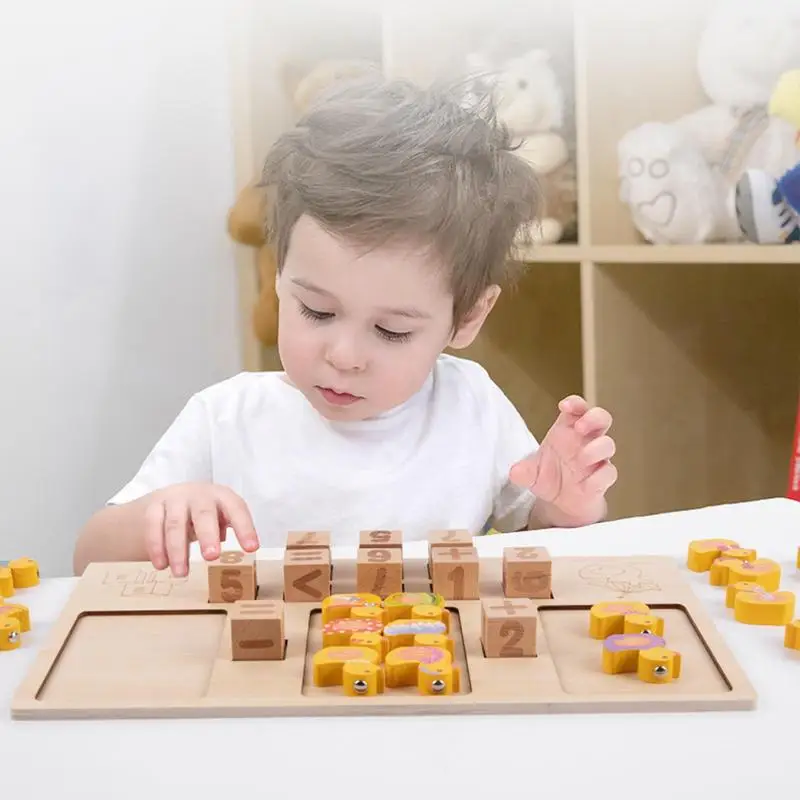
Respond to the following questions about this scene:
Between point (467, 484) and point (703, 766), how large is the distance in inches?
24.3

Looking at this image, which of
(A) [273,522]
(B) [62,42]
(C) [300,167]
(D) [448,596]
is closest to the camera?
(D) [448,596]

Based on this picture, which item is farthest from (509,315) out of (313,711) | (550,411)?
(313,711)

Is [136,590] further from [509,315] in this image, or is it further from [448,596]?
[509,315]

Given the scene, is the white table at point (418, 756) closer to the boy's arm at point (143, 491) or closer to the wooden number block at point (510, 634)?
the wooden number block at point (510, 634)

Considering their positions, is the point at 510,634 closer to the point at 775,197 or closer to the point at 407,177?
the point at 407,177

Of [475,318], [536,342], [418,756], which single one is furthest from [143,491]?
[536,342]

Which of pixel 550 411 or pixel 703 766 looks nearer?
pixel 703 766

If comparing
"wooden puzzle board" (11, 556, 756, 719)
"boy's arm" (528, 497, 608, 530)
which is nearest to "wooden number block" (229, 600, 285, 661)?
"wooden puzzle board" (11, 556, 756, 719)

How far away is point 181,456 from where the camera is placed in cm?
103

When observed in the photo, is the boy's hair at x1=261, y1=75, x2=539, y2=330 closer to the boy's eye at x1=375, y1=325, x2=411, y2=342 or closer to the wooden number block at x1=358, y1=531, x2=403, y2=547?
the boy's eye at x1=375, y1=325, x2=411, y2=342

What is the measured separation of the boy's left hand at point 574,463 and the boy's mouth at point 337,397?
14cm

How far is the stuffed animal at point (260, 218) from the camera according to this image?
178cm

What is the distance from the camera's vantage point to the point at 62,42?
1737 millimetres

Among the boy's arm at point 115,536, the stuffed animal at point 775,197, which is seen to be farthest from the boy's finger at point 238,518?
the stuffed animal at point 775,197
